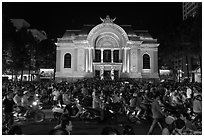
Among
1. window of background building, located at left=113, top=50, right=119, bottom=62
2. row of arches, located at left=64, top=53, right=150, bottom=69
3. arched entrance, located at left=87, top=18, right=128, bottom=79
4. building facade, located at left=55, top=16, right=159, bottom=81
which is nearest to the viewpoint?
arched entrance, located at left=87, top=18, right=128, bottom=79

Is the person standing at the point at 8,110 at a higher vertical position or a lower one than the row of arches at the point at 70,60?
lower

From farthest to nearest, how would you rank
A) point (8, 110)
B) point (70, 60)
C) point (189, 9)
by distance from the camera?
point (189, 9)
point (70, 60)
point (8, 110)

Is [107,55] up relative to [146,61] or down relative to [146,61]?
up

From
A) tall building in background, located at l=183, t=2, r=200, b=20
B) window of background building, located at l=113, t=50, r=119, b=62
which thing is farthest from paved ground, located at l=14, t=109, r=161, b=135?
tall building in background, located at l=183, t=2, r=200, b=20

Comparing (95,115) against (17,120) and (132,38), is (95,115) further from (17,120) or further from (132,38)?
(132,38)

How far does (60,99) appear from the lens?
45.0 ft

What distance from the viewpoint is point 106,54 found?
4869 cm

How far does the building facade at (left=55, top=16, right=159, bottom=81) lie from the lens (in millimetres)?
45688

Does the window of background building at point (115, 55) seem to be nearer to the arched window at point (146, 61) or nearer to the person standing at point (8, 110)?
the arched window at point (146, 61)

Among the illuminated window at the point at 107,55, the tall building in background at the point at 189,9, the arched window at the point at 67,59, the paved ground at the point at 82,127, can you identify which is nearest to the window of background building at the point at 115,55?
the illuminated window at the point at 107,55

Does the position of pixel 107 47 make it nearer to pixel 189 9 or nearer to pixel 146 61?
pixel 146 61

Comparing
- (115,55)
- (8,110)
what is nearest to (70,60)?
(115,55)

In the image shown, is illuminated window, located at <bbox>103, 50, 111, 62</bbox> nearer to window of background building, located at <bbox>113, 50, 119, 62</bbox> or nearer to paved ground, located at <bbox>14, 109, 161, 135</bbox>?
window of background building, located at <bbox>113, 50, 119, 62</bbox>

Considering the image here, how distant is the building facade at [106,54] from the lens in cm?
4569
